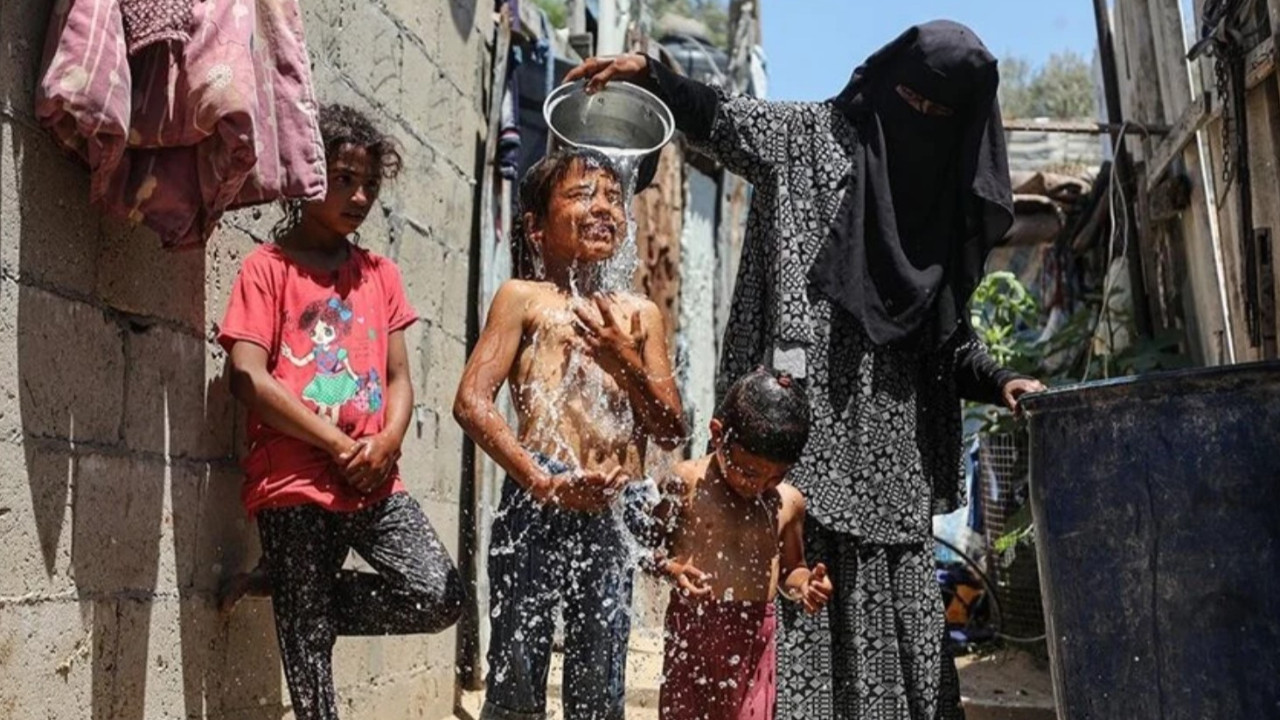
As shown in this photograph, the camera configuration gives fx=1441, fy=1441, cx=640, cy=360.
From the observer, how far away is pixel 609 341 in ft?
10.7

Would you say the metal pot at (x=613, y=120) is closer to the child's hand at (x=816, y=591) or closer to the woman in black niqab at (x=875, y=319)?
the woman in black niqab at (x=875, y=319)

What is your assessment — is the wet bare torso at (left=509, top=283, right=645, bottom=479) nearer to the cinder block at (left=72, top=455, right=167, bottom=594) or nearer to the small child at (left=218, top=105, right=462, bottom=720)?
the small child at (left=218, top=105, right=462, bottom=720)

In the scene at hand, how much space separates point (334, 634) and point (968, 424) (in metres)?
4.44

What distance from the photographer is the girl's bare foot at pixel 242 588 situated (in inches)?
127

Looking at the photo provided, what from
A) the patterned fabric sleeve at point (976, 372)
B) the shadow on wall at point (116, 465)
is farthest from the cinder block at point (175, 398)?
the patterned fabric sleeve at point (976, 372)

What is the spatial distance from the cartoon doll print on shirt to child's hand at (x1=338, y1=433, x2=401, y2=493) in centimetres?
10

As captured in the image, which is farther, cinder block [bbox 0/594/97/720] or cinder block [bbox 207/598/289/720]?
cinder block [bbox 207/598/289/720]

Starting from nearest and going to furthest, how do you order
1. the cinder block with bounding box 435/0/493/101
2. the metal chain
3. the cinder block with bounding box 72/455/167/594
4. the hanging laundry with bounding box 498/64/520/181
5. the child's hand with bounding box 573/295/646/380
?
the cinder block with bounding box 72/455/167/594, the child's hand with bounding box 573/295/646/380, the metal chain, the cinder block with bounding box 435/0/493/101, the hanging laundry with bounding box 498/64/520/181

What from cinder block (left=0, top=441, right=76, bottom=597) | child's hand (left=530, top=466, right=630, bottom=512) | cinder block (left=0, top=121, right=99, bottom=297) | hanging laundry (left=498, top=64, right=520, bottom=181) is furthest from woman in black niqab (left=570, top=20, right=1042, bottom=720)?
hanging laundry (left=498, top=64, right=520, bottom=181)

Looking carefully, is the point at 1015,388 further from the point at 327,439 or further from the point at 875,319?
the point at 327,439

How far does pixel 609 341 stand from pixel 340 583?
825 mm

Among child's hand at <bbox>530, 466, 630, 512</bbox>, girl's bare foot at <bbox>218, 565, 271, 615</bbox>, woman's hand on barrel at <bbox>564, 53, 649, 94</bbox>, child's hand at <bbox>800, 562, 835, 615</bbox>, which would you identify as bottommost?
child's hand at <bbox>800, 562, 835, 615</bbox>

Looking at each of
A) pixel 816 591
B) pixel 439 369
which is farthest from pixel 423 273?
pixel 816 591

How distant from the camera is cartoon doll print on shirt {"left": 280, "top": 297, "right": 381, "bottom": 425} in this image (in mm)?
3160
